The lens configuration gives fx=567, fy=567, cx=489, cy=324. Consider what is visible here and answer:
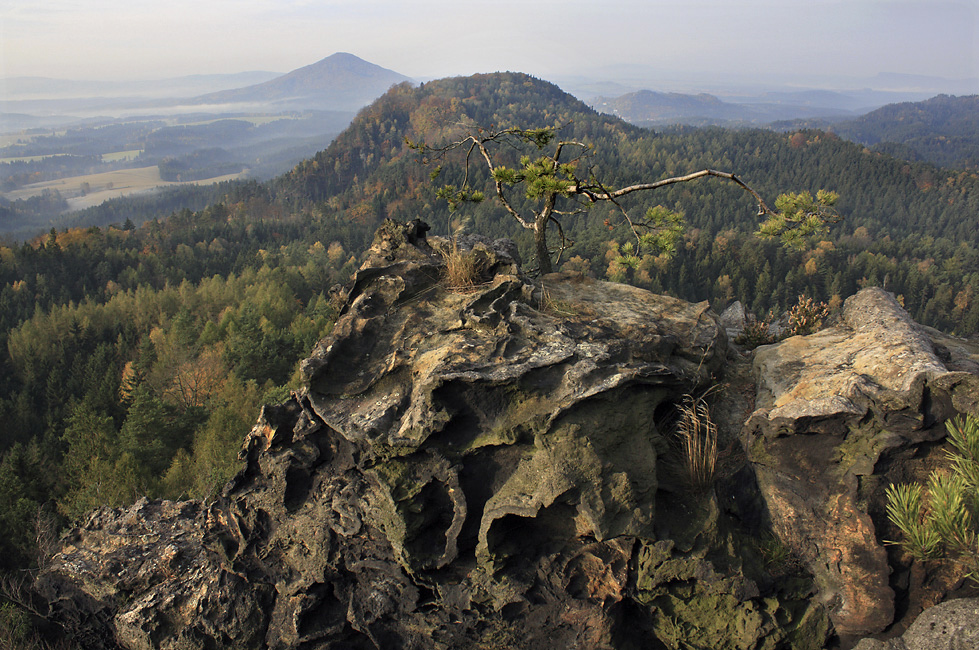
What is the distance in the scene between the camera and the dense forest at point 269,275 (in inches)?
886

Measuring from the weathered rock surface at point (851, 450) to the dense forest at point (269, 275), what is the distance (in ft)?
11.6

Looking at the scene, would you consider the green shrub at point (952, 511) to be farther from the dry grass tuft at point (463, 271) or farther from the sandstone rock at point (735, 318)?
the sandstone rock at point (735, 318)

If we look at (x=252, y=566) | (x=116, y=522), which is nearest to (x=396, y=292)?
(x=252, y=566)

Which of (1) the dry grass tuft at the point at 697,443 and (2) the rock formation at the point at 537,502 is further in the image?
(1) the dry grass tuft at the point at 697,443

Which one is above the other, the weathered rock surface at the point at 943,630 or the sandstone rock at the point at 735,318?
the sandstone rock at the point at 735,318

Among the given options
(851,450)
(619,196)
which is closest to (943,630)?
(851,450)

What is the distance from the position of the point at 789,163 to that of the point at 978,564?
164 m

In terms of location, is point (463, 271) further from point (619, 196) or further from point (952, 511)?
point (952, 511)

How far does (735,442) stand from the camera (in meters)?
6.25

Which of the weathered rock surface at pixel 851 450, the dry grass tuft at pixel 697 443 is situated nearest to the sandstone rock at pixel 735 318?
the weathered rock surface at pixel 851 450

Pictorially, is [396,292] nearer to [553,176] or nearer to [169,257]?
[553,176]

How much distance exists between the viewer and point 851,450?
5.39 metres

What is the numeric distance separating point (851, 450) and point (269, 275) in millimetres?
53740

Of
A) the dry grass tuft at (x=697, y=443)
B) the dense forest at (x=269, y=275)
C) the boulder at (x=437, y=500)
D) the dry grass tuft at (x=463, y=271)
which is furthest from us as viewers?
the dense forest at (x=269, y=275)
